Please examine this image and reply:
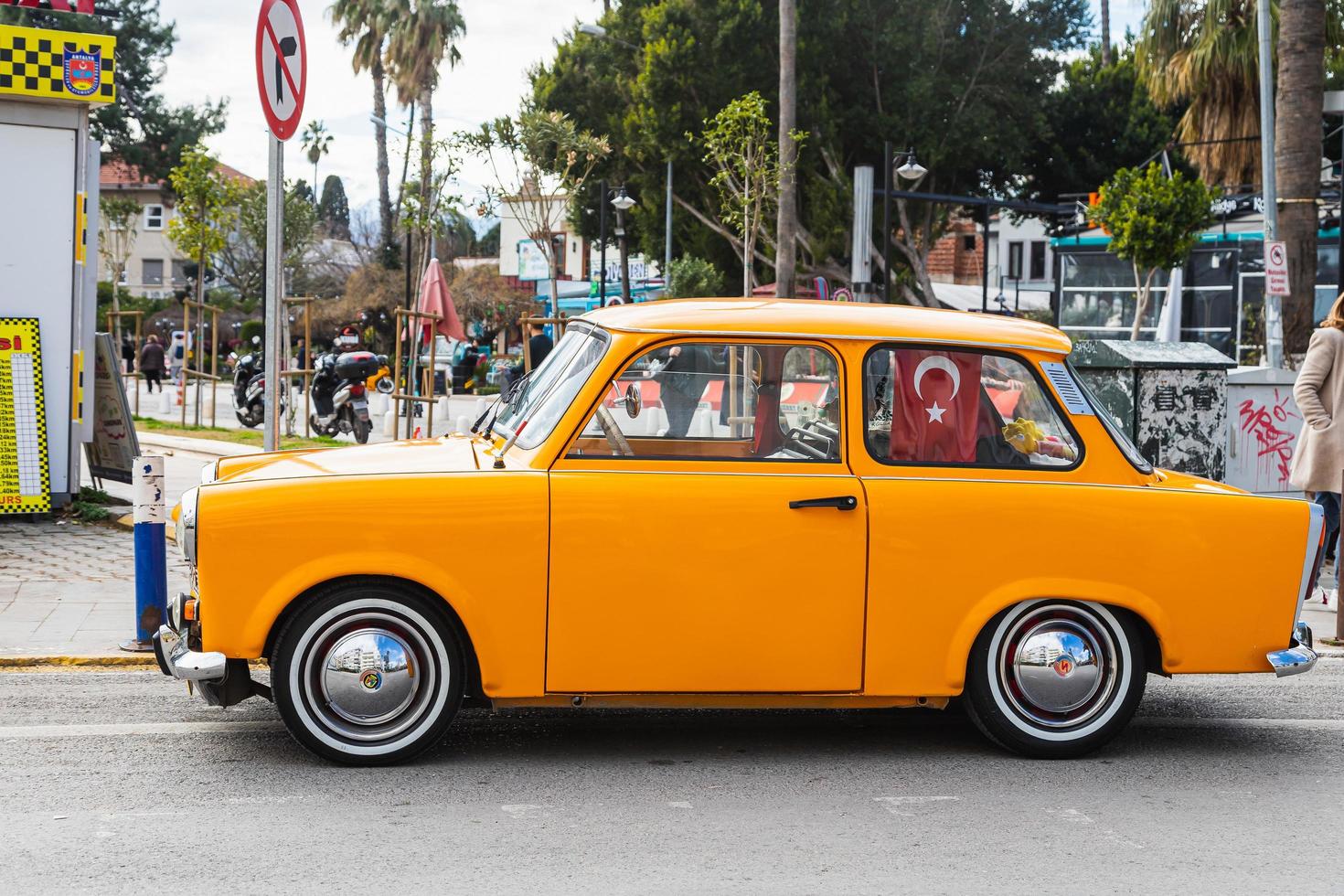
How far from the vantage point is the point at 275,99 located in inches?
277

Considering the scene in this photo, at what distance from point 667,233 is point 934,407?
35851 millimetres

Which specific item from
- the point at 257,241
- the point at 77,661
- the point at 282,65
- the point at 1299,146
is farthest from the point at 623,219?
the point at 77,661

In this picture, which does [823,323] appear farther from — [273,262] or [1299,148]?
[1299,148]

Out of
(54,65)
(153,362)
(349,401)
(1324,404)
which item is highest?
(54,65)

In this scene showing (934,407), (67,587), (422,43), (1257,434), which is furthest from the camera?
(422,43)

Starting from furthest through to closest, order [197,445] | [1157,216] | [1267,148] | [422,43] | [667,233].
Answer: [422,43] < [667,233] < [1157,216] < [197,445] < [1267,148]

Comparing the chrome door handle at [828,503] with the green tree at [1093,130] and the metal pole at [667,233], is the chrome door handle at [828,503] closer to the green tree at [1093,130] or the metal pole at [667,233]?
the metal pole at [667,233]

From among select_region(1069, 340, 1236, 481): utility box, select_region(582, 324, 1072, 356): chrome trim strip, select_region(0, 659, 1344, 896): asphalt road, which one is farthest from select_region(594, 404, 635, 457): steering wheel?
select_region(1069, 340, 1236, 481): utility box

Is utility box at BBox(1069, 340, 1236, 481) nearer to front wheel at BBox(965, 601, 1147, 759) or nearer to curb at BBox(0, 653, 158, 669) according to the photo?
front wheel at BBox(965, 601, 1147, 759)

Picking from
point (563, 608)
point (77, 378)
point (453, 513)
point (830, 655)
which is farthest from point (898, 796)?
point (77, 378)

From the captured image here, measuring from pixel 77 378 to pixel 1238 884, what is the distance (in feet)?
30.0

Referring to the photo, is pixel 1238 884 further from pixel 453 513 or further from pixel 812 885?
pixel 453 513

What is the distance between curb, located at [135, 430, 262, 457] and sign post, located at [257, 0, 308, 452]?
11.1 m

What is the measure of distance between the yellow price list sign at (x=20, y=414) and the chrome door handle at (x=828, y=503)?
7269mm
